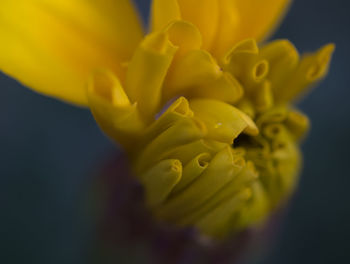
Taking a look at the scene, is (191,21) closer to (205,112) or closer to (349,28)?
(205,112)

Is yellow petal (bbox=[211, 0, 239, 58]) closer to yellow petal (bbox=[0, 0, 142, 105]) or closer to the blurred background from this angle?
yellow petal (bbox=[0, 0, 142, 105])

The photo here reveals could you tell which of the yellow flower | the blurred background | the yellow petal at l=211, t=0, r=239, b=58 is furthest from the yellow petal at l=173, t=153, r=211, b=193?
the blurred background

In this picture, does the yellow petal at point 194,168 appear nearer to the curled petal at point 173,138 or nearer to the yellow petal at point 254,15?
the curled petal at point 173,138

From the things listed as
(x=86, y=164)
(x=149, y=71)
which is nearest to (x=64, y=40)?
(x=149, y=71)

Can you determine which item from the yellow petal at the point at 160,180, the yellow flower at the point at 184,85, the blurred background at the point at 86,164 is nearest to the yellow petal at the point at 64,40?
the yellow flower at the point at 184,85

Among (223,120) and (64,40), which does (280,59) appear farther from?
(64,40)

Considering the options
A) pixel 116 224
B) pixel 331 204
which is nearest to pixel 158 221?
pixel 116 224
